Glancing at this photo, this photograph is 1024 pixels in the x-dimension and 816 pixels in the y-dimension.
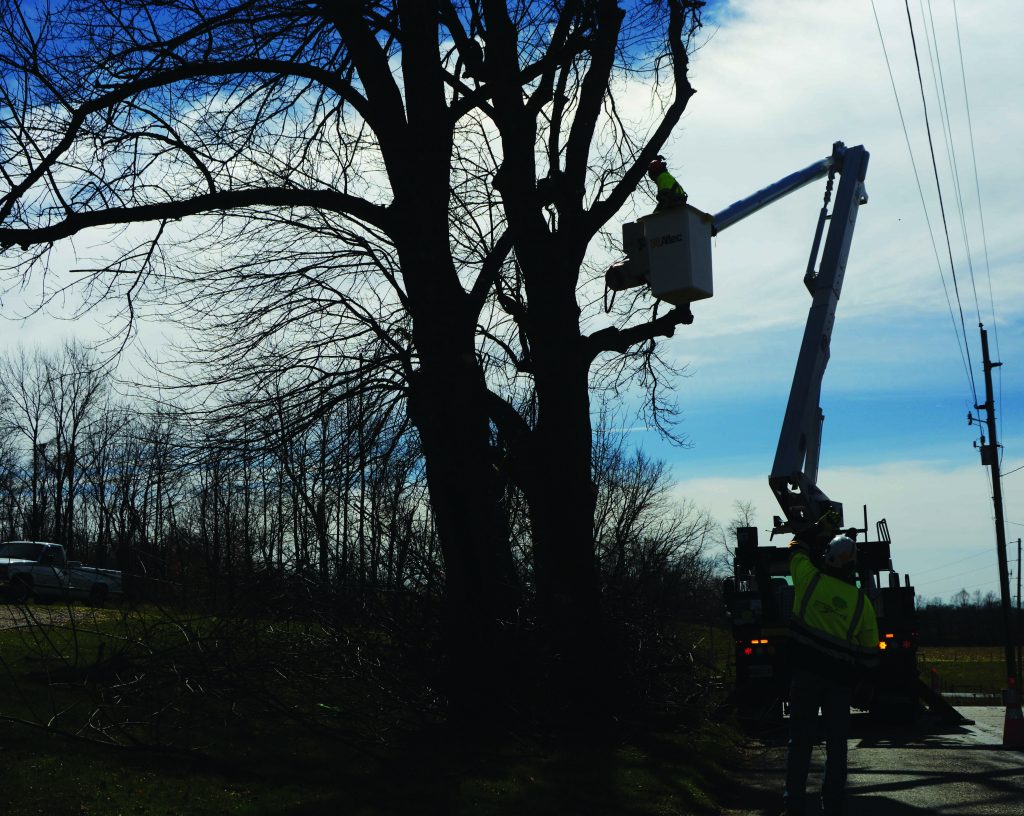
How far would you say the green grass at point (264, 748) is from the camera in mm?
6973

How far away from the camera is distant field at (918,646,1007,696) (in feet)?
136

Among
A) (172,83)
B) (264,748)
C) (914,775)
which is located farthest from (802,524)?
(172,83)

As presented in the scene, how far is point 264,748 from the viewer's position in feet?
28.1

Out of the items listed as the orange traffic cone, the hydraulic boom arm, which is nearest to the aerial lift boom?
the hydraulic boom arm

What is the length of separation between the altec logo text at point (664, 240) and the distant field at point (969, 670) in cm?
1179

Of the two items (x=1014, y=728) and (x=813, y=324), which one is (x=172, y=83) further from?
(x=1014, y=728)

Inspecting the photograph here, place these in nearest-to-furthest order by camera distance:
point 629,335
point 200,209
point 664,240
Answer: point 664,240
point 200,209
point 629,335

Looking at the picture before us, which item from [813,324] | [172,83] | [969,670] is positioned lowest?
[969,670]

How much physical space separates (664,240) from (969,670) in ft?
180

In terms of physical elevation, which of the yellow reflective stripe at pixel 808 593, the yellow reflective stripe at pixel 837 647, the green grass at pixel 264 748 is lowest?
the green grass at pixel 264 748

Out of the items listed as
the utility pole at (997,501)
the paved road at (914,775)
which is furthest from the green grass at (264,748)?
the utility pole at (997,501)

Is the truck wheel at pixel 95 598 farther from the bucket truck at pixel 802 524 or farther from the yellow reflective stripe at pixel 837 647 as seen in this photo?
the bucket truck at pixel 802 524

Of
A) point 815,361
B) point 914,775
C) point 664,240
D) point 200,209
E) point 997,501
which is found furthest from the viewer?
point 997,501

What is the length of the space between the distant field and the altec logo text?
11793 mm
